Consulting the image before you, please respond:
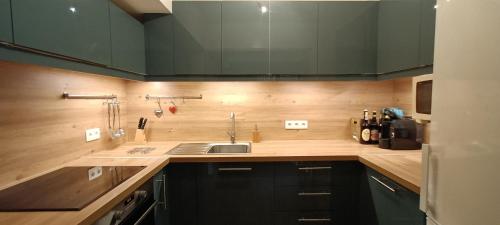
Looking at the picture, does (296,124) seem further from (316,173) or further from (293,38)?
(293,38)

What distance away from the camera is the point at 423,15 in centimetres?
139

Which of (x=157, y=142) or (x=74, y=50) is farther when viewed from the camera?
(x=157, y=142)

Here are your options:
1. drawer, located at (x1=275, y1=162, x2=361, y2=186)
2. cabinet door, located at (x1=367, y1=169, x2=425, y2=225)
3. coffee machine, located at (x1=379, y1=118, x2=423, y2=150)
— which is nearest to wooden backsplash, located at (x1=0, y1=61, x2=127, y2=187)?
drawer, located at (x1=275, y1=162, x2=361, y2=186)

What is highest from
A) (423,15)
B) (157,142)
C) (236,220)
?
(423,15)

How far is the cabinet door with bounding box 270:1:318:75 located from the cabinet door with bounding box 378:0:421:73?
0.49 m

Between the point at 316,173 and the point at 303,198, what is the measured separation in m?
0.21

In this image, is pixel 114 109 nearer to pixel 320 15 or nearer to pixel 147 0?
pixel 147 0

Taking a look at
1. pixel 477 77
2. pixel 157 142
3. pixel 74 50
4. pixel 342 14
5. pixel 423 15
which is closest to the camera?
pixel 477 77

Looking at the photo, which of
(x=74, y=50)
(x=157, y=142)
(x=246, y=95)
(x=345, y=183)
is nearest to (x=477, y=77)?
(x=345, y=183)

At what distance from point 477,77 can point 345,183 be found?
1232 millimetres

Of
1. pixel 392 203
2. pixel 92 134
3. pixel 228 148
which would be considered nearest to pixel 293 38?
pixel 228 148

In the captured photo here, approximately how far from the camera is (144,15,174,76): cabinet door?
6.32 feet

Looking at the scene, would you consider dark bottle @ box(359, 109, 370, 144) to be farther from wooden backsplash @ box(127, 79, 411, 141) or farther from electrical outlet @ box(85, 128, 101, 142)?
electrical outlet @ box(85, 128, 101, 142)

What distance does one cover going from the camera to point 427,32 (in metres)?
1.35
